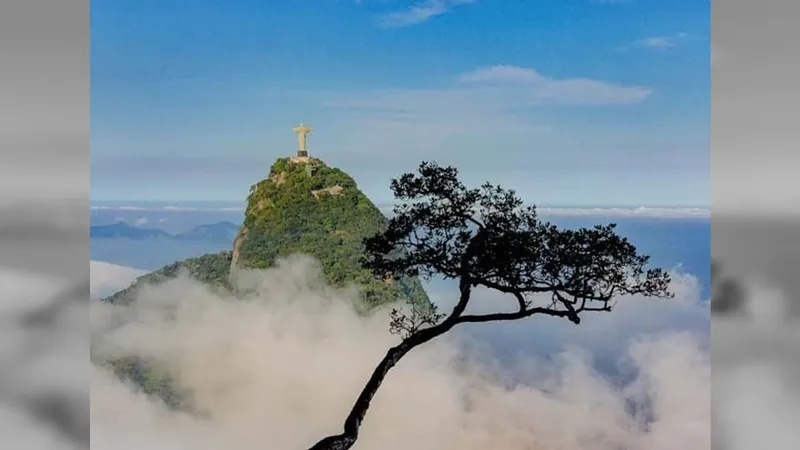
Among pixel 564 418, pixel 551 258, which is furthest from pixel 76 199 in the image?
pixel 564 418

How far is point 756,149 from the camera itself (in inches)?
77.5

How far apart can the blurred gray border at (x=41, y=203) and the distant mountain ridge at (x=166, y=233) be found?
73 mm

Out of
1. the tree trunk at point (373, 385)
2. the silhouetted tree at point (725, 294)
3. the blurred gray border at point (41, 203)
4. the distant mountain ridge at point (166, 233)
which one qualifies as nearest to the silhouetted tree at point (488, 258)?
the tree trunk at point (373, 385)

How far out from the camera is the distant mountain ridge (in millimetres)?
2119

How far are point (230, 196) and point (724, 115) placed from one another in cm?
126

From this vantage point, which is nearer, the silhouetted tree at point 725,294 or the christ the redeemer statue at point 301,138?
the silhouetted tree at point 725,294

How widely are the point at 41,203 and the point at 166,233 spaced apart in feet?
1.01

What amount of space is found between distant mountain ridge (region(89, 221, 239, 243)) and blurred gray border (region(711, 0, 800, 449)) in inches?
48.9

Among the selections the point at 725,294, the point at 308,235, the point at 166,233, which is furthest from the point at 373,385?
the point at 725,294

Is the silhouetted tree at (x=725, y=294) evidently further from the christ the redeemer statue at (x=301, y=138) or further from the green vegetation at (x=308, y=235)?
the christ the redeemer statue at (x=301, y=138)

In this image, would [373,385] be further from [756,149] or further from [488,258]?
[756,149]

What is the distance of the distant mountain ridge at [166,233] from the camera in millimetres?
2119

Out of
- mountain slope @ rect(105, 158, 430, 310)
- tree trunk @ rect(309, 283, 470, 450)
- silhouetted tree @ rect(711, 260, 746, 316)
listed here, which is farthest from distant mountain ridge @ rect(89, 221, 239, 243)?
silhouetted tree @ rect(711, 260, 746, 316)

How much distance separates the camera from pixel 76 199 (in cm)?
205
